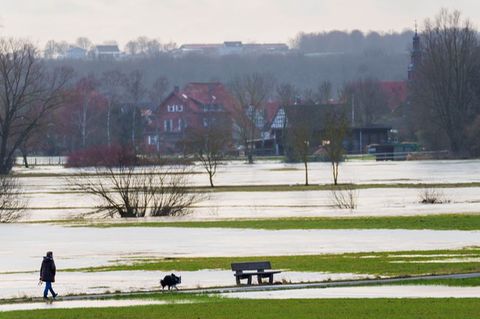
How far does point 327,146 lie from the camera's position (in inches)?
4776

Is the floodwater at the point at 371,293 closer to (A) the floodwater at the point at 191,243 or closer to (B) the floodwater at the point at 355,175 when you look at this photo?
(A) the floodwater at the point at 191,243

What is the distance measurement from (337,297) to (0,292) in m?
9.86

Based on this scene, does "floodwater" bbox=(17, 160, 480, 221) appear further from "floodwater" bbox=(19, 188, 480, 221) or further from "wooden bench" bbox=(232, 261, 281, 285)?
"wooden bench" bbox=(232, 261, 281, 285)

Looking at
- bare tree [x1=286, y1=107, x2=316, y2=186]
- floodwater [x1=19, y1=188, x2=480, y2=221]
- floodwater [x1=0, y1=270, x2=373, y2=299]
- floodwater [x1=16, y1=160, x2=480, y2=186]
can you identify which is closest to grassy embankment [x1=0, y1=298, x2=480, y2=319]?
floodwater [x1=0, y1=270, x2=373, y2=299]

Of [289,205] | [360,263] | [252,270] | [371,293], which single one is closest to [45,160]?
[289,205]

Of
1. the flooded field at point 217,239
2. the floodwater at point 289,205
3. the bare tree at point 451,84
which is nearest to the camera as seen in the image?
the flooded field at point 217,239

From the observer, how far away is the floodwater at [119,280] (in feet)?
132

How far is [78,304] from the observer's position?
3650 cm

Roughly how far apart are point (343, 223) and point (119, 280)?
23303mm

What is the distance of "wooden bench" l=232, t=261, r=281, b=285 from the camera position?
4034cm

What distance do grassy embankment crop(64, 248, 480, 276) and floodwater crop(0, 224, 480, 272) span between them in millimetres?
1710

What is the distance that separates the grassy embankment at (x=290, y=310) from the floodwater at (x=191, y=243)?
12.9 meters

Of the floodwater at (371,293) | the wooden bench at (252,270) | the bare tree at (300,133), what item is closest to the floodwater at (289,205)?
the bare tree at (300,133)

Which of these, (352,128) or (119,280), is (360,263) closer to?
(119,280)
